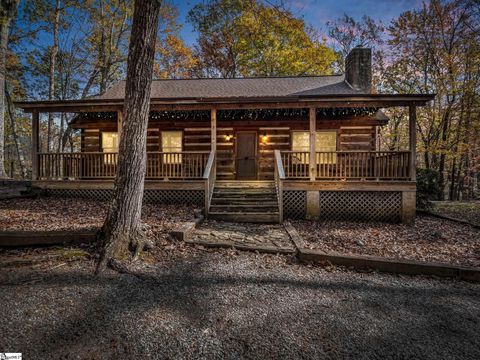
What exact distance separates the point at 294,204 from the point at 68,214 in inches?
271

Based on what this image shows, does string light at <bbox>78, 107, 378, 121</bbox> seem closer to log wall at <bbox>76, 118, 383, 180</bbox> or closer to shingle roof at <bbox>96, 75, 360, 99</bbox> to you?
log wall at <bbox>76, 118, 383, 180</bbox>

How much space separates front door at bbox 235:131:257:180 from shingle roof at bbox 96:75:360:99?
191cm

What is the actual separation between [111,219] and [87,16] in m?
19.9

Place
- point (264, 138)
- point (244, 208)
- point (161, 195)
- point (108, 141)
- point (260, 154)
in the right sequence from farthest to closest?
point (108, 141) → point (260, 154) → point (264, 138) → point (161, 195) → point (244, 208)

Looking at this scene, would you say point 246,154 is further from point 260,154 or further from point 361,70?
point 361,70

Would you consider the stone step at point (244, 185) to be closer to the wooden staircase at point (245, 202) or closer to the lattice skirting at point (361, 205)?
the wooden staircase at point (245, 202)

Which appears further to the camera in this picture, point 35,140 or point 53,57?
point 53,57

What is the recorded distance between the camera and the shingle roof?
483 inches

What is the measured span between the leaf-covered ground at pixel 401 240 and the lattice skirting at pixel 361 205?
19.7 inches

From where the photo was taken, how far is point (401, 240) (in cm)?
654

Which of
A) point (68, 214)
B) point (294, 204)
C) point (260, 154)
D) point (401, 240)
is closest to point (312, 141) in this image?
point (294, 204)

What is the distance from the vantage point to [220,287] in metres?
3.53

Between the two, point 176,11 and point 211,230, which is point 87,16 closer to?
point 176,11

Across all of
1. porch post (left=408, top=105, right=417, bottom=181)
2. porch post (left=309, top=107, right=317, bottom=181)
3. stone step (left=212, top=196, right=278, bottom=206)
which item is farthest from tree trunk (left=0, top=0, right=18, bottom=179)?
porch post (left=408, top=105, right=417, bottom=181)
